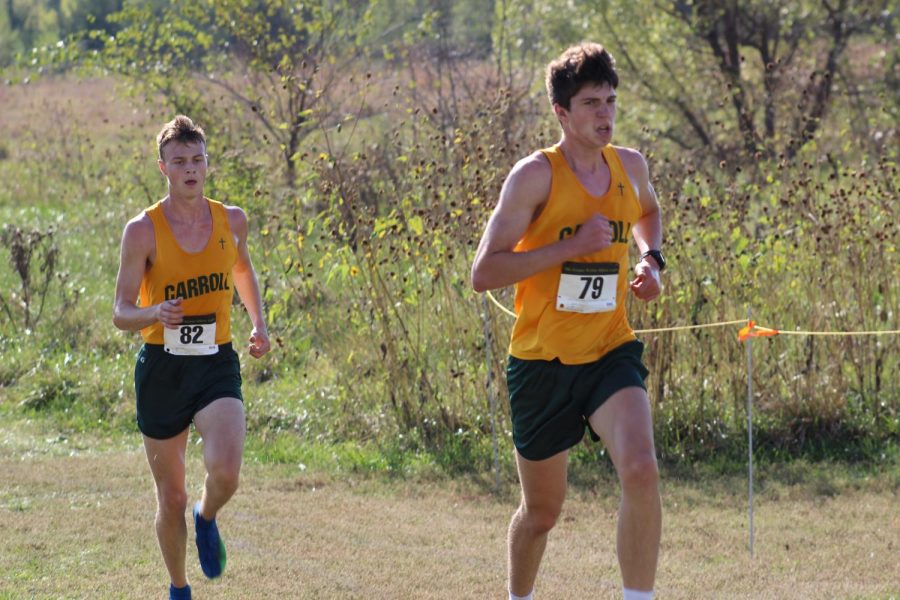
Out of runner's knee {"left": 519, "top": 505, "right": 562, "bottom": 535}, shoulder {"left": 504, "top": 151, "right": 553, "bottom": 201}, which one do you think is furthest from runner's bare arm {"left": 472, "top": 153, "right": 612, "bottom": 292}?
runner's knee {"left": 519, "top": 505, "right": 562, "bottom": 535}

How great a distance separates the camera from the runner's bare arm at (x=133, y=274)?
4.49m

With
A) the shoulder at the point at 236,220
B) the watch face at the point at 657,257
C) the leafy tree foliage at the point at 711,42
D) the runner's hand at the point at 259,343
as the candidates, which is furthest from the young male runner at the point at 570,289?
the leafy tree foliage at the point at 711,42

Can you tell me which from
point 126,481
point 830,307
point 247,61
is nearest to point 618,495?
point 830,307

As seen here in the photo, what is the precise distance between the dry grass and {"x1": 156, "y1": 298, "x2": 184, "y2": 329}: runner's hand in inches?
51.9

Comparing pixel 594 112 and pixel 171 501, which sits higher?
pixel 594 112

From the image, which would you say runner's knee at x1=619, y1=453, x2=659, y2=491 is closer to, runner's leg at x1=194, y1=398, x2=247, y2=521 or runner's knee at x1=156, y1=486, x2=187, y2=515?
runner's leg at x1=194, y1=398, x2=247, y2=521

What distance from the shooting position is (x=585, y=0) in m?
17.0

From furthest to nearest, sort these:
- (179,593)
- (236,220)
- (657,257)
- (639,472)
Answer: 1. (236,220)
2. (179,593)
3. (657,257)
4. (639,472)

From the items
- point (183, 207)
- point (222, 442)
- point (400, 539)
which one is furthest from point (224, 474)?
point (400, 539)

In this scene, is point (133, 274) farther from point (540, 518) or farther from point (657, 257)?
point (657, 257)

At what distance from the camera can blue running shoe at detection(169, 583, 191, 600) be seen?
15.5 feet

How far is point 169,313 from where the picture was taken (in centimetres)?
437

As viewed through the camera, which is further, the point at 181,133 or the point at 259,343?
the point at 259,343

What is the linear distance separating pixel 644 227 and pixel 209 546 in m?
1.97
